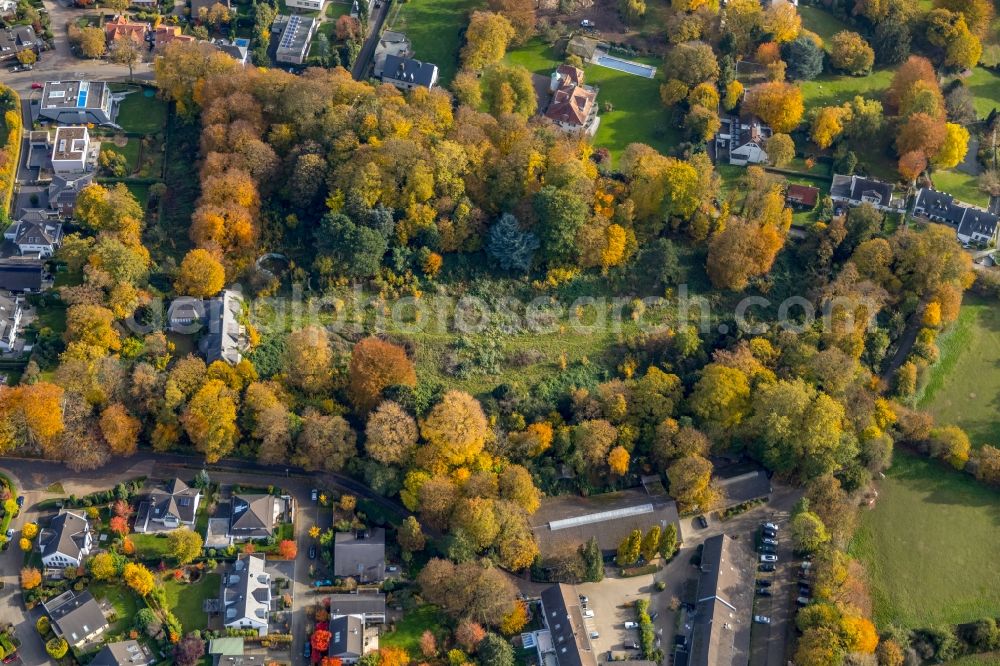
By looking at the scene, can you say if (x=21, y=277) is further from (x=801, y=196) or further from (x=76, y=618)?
(x=801, y=196)

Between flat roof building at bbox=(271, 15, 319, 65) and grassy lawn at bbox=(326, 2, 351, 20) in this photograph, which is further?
grassy lawn at bbox=(326, 2, 351, 20)

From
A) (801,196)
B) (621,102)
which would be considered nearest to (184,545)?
(621,102)

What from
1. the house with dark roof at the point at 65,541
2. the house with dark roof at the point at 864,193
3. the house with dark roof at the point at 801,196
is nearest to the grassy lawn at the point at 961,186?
the house with dark roof at the point at 864,193

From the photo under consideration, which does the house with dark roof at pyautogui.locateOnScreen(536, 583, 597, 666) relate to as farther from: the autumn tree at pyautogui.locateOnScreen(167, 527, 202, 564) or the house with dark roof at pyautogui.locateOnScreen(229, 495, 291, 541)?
the autumn tree at pyautogui.locateOnScreen(167, 527, 202, 564)

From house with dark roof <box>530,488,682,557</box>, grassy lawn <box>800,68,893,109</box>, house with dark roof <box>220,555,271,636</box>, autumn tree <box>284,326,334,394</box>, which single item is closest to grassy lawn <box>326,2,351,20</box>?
autumn tree <box>284,326,334,394</box>

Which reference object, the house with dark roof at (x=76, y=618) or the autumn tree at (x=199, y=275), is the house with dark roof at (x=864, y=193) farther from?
the house with dark roof at (x=76, y=618)

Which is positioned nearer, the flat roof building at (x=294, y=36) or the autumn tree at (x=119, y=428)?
the autumn tree at (x=119, y=428)

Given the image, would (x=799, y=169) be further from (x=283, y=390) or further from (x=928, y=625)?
(x=283, y=390)
